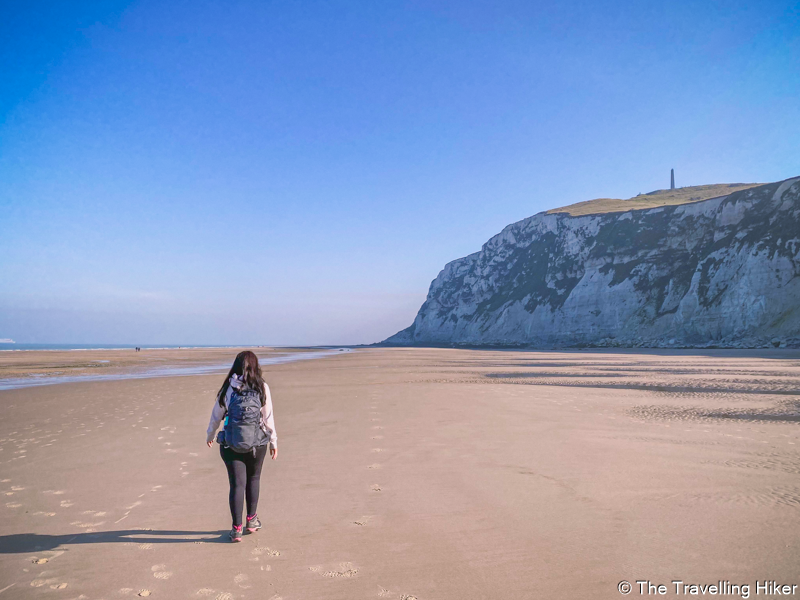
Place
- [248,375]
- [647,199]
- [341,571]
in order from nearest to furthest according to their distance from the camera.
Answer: [341,571] < [248,375] < [647,199]

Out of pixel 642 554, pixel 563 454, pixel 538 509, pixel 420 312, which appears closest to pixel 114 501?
pixel 538 509

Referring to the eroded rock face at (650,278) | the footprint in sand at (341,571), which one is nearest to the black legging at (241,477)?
the footprint in sand at (341,571)

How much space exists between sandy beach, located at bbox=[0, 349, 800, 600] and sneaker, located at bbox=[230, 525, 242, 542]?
125 millimetres

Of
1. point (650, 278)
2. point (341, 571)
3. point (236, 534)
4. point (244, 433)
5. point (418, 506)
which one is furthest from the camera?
point (650, 278)

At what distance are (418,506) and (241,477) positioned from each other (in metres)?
1.93

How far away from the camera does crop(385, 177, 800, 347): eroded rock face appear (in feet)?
147

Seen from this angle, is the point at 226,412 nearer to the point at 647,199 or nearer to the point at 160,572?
the point at 160,572

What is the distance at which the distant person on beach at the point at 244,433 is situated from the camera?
4.45 metres

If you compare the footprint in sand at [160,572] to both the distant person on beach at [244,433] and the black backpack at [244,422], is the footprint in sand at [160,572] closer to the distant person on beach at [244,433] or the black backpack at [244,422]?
the distant person on beach at [244,433]

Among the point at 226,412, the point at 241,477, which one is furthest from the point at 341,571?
the point at 226,412

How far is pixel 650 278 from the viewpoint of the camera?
60.4 meters

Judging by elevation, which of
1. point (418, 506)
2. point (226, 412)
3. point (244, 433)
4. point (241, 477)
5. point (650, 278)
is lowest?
point (418, 506)

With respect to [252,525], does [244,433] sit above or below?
above

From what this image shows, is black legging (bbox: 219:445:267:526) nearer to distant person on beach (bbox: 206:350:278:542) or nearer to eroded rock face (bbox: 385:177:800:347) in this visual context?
distant person on beach (bbox: 206:350:278:542)
